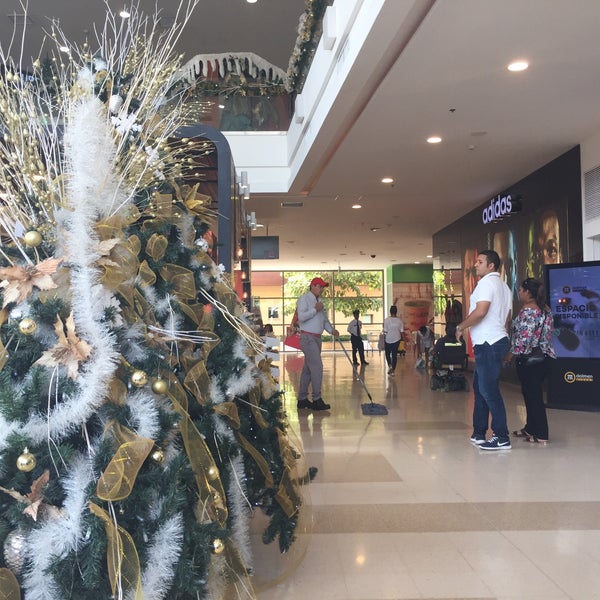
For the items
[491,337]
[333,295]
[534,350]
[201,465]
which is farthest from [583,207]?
[333,295]

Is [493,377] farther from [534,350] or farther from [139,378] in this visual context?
[139,378]

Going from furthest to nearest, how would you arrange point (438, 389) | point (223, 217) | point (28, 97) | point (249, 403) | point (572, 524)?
point (438, 389) < point (223, 217) < point (572, 524) < point (249, 403) < point (28, 97)

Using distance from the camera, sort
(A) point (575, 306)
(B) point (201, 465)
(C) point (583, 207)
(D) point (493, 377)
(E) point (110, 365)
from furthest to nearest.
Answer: (C) point (583, 207) < (A) point (575, 306) < (D) point (493, 377) < (B) point (201, 465) < (E) point (110, 365)

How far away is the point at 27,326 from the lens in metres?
1.67

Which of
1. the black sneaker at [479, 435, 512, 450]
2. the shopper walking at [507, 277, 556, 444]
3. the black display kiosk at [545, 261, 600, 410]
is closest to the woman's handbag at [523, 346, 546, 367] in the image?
the shopper walking at [507, 277, 556, 444]

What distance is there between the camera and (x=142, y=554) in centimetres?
170

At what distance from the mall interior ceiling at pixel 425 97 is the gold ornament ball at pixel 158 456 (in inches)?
149

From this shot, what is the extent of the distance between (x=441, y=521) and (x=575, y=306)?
4.96 metres

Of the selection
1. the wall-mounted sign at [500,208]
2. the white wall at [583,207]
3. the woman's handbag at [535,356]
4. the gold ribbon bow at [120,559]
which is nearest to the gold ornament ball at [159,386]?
the gold ribbon bow at [120,559]

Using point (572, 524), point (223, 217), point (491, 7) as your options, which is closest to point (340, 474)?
point (572, 524)

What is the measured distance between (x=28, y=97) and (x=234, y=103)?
8397 millimetres

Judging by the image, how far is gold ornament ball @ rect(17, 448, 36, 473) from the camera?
1601 millimetres

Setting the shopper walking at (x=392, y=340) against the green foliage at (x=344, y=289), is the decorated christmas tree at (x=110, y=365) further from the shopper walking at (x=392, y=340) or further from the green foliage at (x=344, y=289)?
the green foliage at (x=344, y=289)

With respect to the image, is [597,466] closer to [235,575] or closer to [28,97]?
[235,575]
